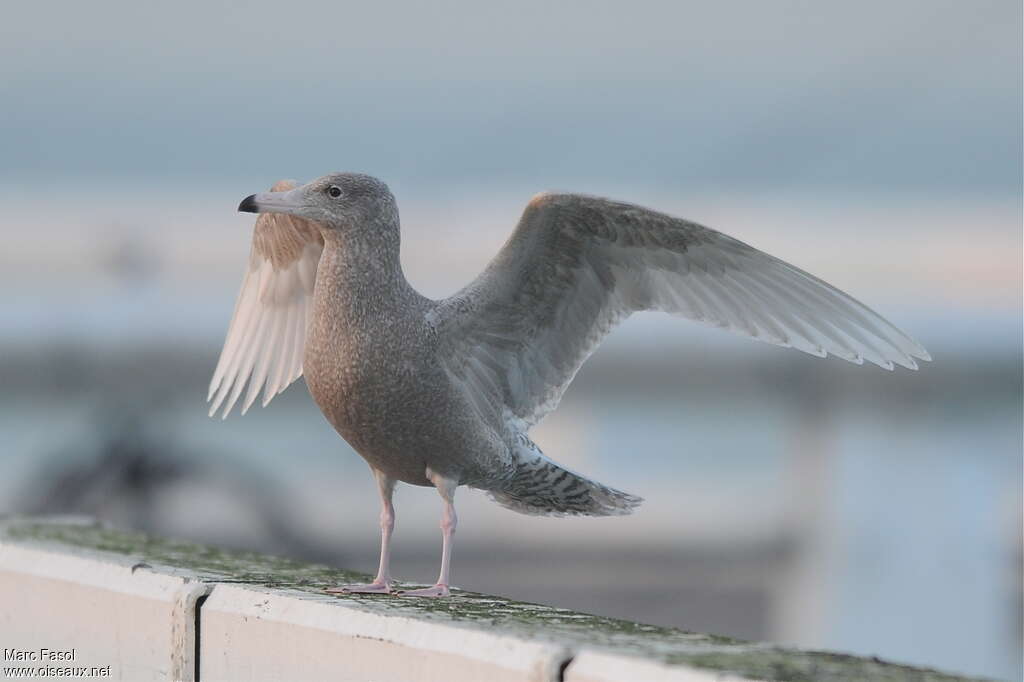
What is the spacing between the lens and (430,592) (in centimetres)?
479

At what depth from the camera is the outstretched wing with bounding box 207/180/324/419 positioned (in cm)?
614

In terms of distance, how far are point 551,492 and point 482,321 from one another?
22.5 inches

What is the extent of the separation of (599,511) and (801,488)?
7.79 metres

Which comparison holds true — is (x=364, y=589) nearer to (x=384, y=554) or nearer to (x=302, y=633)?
(x=384, y=554)

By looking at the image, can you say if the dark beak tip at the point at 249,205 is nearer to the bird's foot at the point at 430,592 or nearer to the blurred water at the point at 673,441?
the bird's foot at the point at 430,592

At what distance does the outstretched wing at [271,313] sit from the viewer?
614 cm

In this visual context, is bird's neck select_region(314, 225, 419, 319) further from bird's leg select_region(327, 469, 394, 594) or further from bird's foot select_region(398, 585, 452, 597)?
bird's foot select_region(398, 585, 452, 597)

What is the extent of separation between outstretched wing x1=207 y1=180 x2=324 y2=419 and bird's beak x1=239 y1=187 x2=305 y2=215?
0.98 metres

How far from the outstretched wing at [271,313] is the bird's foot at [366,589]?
154cm

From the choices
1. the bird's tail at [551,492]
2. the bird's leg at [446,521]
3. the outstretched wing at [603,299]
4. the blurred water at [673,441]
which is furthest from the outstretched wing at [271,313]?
the blurred water at [673,441]

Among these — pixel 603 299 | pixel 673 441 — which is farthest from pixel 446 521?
pixel 673 441

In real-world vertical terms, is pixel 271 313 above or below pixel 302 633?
above

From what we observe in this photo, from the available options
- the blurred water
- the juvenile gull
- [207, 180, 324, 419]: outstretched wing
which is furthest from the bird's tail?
the blurred water

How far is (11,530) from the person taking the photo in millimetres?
5816
